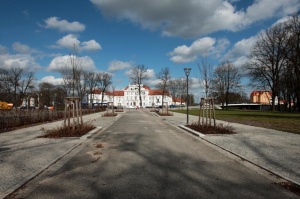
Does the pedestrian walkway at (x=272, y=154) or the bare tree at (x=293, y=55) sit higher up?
the bare tree at (x=293, y=55)

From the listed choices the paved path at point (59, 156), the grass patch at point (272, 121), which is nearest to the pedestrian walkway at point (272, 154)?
the paved path at point (59, 156)

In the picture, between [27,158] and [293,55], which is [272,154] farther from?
[293,55]

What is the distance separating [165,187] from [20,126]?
1627 centimetres

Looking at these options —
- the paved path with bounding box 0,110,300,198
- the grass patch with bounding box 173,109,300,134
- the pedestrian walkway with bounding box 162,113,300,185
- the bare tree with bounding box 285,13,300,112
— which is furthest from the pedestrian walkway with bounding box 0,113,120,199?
the bare tree with bounding box 285,13,300,112

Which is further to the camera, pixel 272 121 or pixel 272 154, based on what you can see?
pixel 272 121

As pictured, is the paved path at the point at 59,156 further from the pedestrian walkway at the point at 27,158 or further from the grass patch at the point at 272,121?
the grass patch at the point at 272,121

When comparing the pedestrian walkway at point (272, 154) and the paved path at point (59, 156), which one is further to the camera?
the pedestrian walkway at point (272, 154)

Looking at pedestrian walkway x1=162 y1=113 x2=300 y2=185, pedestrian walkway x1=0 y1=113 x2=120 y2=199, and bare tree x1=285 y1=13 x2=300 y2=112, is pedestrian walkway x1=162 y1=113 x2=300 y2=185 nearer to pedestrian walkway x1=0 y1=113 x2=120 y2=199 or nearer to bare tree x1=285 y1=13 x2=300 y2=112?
pedestrian walkway x1=0 y1=113 x2=120 y2=199

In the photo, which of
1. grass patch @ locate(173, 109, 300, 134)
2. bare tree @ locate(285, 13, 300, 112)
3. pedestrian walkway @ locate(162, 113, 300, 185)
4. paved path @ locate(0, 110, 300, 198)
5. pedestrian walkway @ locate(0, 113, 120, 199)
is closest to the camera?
pedestrian walkway @ locate(0, 113, 120, 199)

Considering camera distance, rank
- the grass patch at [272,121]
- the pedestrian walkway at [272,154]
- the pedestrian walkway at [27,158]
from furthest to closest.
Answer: the grass patch at [272,121] → the pedestrian walkway at [272,154] → the pedestrian walkway at [27,158]

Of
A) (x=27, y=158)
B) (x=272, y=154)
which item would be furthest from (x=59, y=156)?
(x=272, y=154)

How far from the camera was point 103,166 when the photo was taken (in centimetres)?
711

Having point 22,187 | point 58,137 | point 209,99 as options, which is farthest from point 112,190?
point 209,99

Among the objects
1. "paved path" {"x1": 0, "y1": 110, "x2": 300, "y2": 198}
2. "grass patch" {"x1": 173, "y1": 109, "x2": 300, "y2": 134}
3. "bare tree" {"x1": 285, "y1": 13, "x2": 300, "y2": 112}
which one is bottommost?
"grass patch" {"x1": 173, "y1": 109, "x2": 300, "y2": 134}
